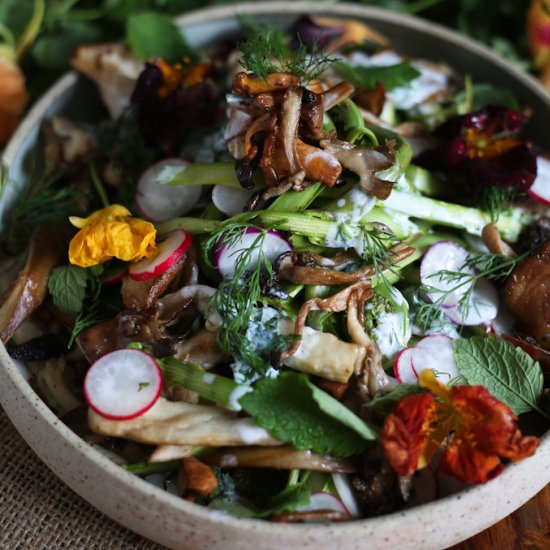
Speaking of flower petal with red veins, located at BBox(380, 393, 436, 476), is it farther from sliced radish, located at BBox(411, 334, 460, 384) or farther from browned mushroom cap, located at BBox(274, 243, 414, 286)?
browned mushroom cap, located at BBox(274, 243, 414, 286)

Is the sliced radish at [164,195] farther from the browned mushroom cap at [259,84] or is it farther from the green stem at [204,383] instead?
the green stem at [204,383]

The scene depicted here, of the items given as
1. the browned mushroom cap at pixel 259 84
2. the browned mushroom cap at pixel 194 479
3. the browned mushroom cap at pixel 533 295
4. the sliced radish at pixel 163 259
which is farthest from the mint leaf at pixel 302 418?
the browned mushroom cap at pixel 259 84

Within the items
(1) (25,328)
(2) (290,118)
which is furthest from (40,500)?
(2) (290,118)

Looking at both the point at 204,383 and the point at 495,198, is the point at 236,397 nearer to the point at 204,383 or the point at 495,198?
the point at 204,383

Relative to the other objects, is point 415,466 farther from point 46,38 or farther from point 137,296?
point 46,38

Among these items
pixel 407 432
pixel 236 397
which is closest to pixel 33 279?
pixel 236 397

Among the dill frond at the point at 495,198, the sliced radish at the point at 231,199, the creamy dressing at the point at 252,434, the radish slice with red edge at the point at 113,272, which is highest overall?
the sliced radish at the point at 231,199
